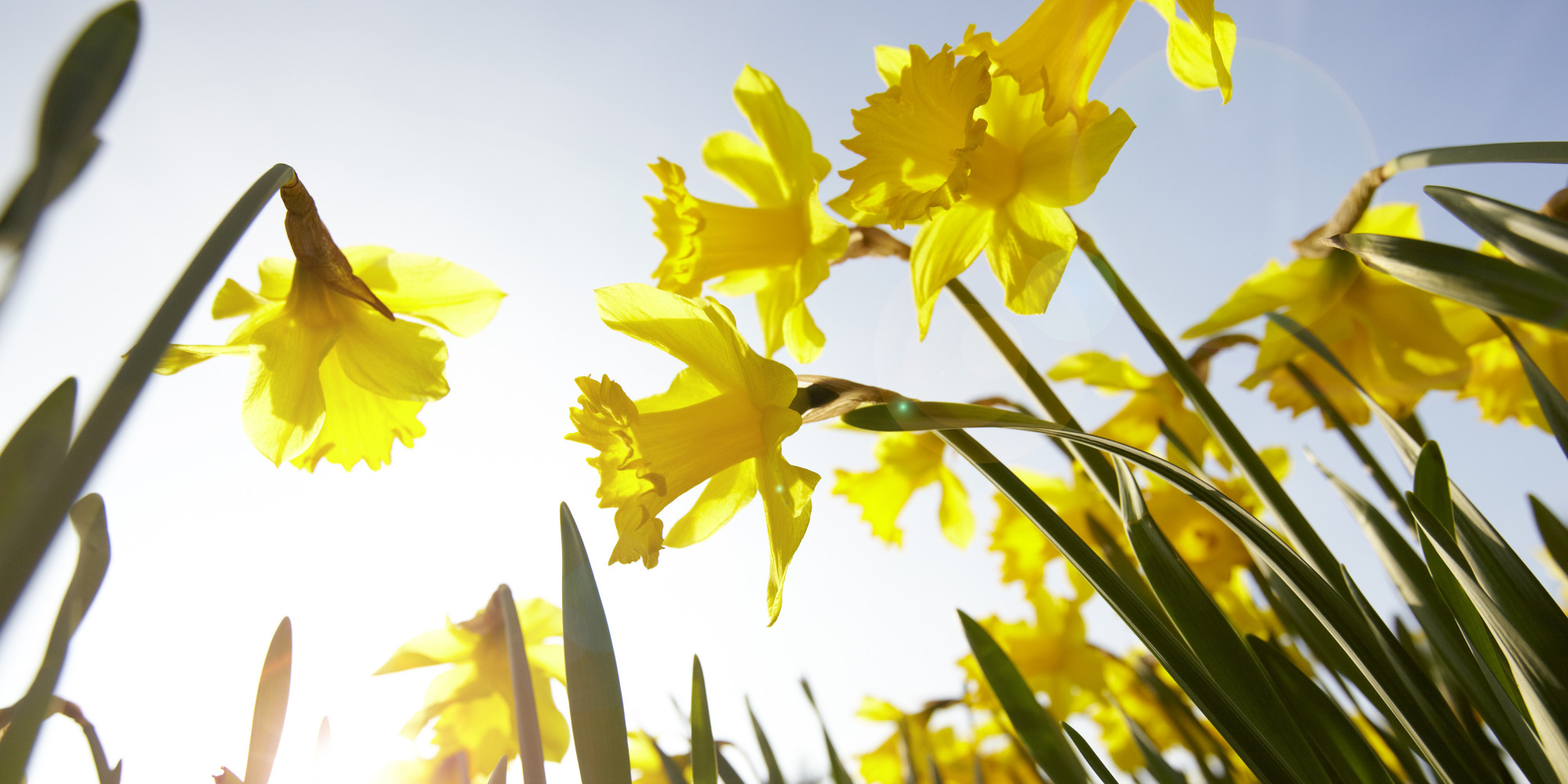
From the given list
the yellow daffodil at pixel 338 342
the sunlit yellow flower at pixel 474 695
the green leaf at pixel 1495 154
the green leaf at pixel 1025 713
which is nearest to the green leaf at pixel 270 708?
the yellow daffodil at pixel 338 342

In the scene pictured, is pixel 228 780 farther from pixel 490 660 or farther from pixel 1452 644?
pixel 1452 644

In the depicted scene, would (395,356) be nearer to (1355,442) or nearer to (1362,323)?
(1355,442)

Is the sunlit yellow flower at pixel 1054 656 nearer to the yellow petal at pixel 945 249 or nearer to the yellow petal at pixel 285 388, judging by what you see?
the yellow petal at pixel 945 249

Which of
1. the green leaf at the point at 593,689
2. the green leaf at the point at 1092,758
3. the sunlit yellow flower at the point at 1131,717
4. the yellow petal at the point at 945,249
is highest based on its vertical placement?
the yellow petal at the point at 945,249

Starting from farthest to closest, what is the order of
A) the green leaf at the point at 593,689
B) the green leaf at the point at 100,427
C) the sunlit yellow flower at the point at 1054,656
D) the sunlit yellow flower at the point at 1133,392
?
1. the sunlit yellow flower at the point at 1054,656
2. the sunlit yellow flower at the point at 1133,392
3. the green leaf at the point at 593,689
4. the green leaf at the point at 100,427

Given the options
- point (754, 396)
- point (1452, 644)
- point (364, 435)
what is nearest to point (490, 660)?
point (364, 435)
